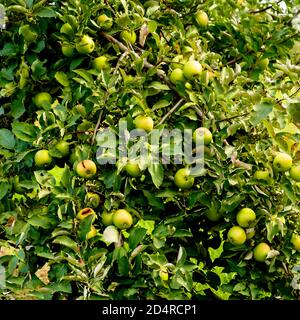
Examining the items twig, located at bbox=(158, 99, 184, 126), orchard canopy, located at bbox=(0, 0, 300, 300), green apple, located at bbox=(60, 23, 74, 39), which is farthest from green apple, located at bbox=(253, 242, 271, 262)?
green apple, located at bbox=(60, 23, 74, 39)

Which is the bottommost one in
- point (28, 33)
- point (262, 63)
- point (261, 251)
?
point (261, 251)

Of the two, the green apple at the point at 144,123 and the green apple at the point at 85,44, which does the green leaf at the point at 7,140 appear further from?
the green apple at the point at 144,123

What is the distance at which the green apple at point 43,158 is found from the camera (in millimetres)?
1806

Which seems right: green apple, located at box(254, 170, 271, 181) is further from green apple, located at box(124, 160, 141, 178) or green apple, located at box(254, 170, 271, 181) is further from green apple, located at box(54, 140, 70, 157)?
green apple, located at box(54, 140, 70, 157)

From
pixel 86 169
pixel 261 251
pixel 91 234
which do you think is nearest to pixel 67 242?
pixel 91 234

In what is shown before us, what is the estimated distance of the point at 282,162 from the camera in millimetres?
1722

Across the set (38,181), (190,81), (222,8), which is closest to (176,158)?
(190,81)

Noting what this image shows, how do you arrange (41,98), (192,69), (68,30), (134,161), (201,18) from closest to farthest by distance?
(134,161) → (192,69) → (68,30) → (41,98) → (201,18)

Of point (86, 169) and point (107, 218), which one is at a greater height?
point (86, 169)

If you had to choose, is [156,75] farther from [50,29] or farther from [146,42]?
[50,29]

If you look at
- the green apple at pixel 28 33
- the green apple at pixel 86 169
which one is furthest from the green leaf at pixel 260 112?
the green apple at pixel 28 33

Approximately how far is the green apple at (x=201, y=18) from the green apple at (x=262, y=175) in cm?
65

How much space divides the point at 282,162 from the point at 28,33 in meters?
0.89

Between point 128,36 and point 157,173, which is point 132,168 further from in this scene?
point 128,36
